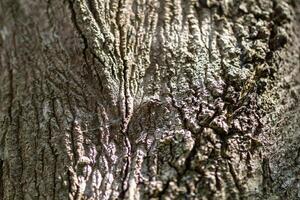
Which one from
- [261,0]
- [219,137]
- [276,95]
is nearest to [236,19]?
[261,0]

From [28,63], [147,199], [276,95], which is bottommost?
[147,199]

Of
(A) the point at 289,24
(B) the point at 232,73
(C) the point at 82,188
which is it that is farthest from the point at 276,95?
(C) the point at 82,188

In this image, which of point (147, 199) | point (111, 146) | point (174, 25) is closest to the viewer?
point (147, 199)

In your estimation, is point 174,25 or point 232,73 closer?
point 232,73

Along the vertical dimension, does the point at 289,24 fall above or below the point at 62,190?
above

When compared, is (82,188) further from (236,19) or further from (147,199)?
(236,19)

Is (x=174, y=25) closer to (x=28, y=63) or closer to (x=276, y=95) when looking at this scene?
(x=276, y=95)

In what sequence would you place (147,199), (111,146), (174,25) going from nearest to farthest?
A: (147,199), (111,146), (174,25)
